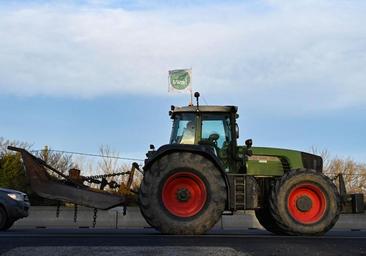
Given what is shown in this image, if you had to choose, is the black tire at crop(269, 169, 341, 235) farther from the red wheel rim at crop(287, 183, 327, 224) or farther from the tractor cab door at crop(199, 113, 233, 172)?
the tractor cab door at crop(199, 113, 233, 172)

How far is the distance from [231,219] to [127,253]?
1486 centimetres

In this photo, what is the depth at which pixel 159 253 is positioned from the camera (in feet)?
20.0

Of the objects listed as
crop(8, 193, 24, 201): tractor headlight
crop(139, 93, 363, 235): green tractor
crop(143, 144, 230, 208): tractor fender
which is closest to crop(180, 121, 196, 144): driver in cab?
crop(139, 93, 363, 235): green tractor

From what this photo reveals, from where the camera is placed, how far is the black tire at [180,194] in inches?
400

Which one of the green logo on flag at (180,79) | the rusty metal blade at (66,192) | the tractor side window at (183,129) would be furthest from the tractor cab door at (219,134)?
the rusty metal blade at (66,192)

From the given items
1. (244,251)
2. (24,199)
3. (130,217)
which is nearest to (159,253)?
(244,251)

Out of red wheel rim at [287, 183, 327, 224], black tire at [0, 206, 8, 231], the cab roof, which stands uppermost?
the cab roof

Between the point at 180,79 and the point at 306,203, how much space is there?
467 centimetres

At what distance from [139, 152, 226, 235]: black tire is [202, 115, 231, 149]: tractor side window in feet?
3.96

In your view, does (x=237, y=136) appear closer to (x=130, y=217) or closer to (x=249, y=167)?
(x=249, y=167)

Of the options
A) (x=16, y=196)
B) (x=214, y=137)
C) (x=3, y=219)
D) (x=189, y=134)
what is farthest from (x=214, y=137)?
(x=3, y=219)

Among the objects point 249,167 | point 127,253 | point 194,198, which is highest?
point 249,167

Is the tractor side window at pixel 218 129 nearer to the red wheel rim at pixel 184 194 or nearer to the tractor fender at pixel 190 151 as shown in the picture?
the tractor fender at pixel 190 151

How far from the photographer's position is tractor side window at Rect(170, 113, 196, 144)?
11.7m
